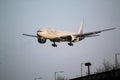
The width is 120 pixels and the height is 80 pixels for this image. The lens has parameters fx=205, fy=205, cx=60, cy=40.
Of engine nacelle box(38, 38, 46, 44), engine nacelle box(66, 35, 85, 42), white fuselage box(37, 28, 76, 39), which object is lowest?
engine nacelle box(38, 38, 46, 44)

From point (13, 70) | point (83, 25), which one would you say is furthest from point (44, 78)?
point (83, 25)

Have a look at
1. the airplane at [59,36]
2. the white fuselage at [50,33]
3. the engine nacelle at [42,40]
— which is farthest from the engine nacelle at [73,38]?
the engine nacelle at [42,40]

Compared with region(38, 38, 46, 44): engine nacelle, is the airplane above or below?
above

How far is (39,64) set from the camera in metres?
6.69

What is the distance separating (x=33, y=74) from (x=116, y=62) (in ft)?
Result: 12.6

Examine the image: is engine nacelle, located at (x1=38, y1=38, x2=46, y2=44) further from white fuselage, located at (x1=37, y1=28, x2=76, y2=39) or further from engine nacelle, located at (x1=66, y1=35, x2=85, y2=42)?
engine nacelle, located at (x1=66, y1=35, x2=85, y2=42)

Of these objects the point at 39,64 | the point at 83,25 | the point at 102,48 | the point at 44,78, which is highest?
the point at 83,25

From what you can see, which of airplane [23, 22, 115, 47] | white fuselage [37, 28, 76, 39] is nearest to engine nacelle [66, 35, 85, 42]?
airplane [23, 22, 115, 47]

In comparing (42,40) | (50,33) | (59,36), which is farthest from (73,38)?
(42,40)

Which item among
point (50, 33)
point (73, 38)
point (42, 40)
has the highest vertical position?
point (50, 33)

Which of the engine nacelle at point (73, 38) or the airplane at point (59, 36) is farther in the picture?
the engine nacelle at point (73, 38)

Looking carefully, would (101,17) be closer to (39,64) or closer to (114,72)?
(114,72)

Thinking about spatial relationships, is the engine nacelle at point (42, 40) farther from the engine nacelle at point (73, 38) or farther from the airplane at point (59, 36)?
the engine nacelle at point (73, 38)

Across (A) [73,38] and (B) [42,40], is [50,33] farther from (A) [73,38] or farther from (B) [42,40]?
(A) [73,38]
